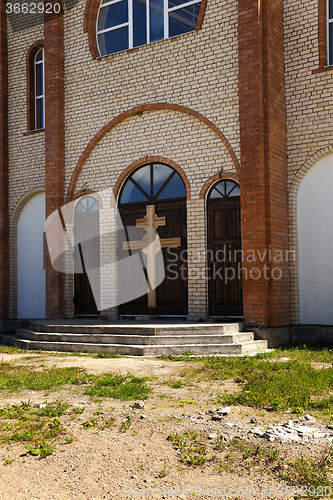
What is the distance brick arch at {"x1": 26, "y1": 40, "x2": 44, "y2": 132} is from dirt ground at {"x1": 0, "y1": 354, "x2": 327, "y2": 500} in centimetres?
946

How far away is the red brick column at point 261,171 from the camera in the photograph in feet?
28.7

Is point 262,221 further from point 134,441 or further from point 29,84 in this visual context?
point 29,84

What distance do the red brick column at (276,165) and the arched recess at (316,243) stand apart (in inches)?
12.9

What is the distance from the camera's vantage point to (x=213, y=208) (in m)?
9.73

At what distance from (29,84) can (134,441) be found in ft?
36.9

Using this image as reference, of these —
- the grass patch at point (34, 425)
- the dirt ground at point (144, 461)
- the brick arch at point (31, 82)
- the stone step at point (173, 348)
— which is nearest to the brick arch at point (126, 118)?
the brick arch at point (31, 82)

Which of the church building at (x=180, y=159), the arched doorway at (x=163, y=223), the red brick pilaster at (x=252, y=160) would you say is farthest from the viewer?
the arched doorway at (x=163, y=223)

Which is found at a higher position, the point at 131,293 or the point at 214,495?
the point at 131,293

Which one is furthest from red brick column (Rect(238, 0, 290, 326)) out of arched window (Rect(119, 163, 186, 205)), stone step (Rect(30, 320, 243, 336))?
arched window (Rect(119, 163, 186, 205))

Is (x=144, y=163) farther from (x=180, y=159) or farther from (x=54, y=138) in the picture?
(x=54, y=138)

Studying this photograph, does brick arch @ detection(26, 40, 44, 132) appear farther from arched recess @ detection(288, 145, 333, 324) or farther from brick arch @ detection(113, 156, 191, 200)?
arched recess @ detection(288, 145, 333, 324)

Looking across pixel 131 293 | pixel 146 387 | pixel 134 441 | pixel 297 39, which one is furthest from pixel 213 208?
pixel 134 441

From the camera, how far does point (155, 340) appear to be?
26.7 feet

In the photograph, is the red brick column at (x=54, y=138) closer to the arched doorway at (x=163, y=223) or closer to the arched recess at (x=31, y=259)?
the arched recess at (x=31, y=259)
